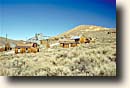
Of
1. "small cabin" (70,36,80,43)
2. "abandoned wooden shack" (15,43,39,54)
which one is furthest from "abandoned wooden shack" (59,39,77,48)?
"abandoned wooden shack" (15,43,39,54)

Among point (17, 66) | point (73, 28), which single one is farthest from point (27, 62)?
point (73, 28)

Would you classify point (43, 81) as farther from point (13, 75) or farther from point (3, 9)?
point (3, 9)

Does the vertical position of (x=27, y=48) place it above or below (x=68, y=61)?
above

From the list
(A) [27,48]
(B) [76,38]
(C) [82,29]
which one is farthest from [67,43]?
(A) [27,48]

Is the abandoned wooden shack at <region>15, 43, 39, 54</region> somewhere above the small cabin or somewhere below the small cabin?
below

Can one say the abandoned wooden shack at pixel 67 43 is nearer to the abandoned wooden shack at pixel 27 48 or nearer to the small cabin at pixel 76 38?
the small cabin at pixel 76 38

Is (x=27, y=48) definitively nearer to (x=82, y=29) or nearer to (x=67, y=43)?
(x=67, y=43)

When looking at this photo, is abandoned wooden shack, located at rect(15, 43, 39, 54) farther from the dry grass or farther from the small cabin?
the small cabin

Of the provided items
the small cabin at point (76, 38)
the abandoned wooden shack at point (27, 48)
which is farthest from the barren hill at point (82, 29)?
the abandoned wooden shack at point (27, 48)

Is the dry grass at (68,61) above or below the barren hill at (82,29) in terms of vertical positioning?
below

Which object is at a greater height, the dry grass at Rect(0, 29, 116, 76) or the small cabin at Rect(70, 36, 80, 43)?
the small cabin at Rect(70, 36, 80, 43)

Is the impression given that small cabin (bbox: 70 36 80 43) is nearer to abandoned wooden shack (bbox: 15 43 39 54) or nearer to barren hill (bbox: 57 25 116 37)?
barren hill (bbox: 57 25 116 37)

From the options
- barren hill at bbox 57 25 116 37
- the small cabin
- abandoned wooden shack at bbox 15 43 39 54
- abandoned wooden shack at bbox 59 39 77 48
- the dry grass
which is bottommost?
the dry grass

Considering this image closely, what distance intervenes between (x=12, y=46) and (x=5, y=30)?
0.55ft
